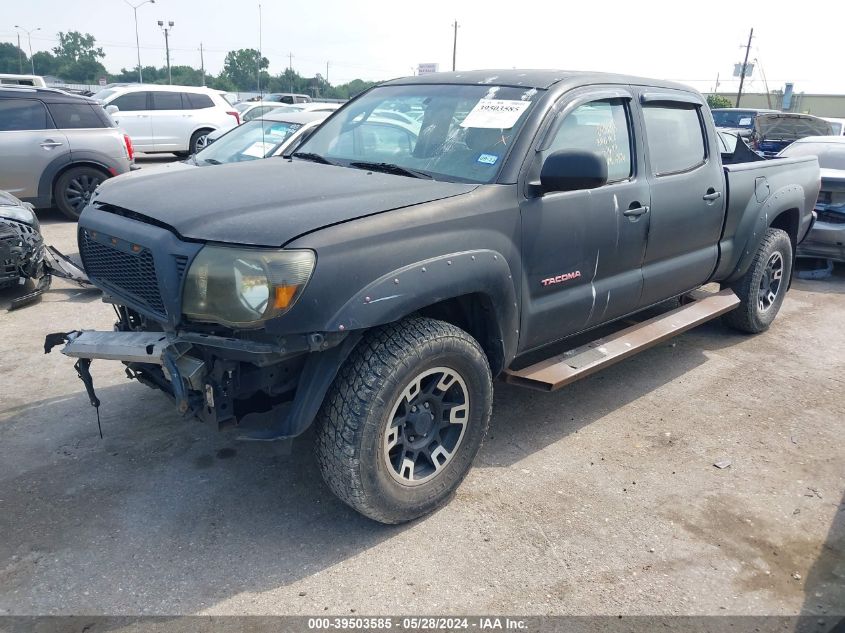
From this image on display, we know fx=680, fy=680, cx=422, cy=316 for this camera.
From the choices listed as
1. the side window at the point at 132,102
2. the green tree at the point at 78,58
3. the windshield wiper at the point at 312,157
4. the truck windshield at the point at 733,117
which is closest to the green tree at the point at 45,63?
the green tree at the point at 78,58

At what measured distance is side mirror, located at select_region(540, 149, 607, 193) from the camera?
312 centimetres

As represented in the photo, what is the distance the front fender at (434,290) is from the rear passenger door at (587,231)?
0.61ft

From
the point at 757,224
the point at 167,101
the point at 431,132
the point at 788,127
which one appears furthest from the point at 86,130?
the point at 788,127

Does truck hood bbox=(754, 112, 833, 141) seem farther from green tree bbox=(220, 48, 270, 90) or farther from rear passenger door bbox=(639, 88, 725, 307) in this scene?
green tree bbox=(220, 48, 270, 90)

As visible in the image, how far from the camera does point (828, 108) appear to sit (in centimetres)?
5253

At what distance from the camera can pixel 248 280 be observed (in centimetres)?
254

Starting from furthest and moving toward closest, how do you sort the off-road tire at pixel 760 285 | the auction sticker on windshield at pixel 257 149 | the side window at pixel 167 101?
the side window at pixel 167 101, the auction sticker on windshield at pixel 257 149, the off-road tire at pixel 760 285

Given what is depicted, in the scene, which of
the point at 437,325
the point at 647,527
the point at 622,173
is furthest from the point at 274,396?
the point at 622,173

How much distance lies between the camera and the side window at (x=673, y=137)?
420cm

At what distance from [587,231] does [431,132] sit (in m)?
0.99

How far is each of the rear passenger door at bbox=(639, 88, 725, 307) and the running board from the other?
19 centimetres

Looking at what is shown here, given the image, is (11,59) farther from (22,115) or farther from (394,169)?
(394,169)

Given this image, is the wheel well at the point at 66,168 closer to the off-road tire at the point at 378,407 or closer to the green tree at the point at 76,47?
the off-road tire at the point at 378,407

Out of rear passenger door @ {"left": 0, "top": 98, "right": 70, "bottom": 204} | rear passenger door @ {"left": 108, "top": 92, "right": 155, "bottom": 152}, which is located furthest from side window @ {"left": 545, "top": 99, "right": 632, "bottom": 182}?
rear passenger door @ {"left": 108, "top": 92, "right": 155, "bottom": 152}
